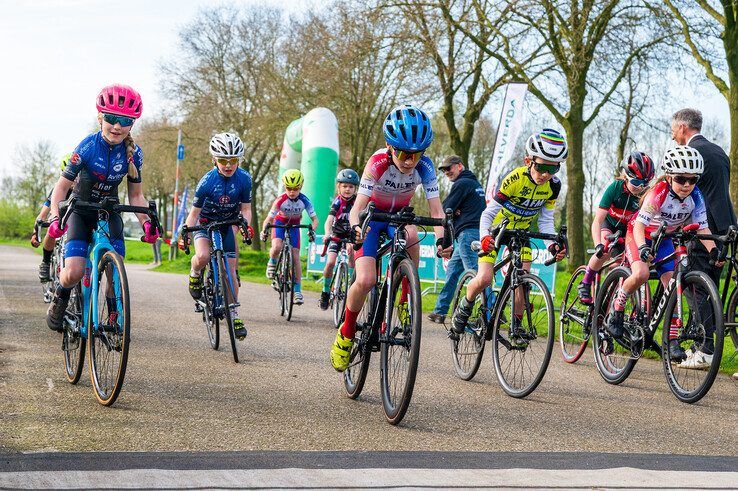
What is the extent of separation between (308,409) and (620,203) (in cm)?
444

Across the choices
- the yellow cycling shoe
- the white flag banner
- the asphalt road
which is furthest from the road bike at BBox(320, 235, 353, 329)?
the white flag banner

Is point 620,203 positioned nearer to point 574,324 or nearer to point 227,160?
point 574,324

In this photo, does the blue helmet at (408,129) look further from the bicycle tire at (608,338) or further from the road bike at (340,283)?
the road bike at (340,283)

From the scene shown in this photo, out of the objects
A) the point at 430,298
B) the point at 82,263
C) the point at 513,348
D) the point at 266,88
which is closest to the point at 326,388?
the point at 513,348

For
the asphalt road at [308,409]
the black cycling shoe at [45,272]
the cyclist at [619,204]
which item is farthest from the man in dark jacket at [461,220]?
the black cycling shoe at [45,272]

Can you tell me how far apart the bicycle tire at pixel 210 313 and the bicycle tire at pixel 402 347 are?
3337mm

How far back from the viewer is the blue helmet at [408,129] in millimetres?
6215

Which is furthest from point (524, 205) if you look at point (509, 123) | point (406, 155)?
point (509, 123)

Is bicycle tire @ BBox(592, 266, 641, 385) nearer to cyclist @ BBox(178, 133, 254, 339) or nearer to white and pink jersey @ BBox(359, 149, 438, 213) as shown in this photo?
white and pink jersey @ BBox(359, 149, 438, 213)

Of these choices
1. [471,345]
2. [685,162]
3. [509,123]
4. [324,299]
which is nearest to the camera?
[685,162]

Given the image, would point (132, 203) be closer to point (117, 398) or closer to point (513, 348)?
point (117, 398)

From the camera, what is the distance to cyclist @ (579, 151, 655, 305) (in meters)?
8.81

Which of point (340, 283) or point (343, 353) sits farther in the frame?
point (340, 283)

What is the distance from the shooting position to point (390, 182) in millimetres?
6828
